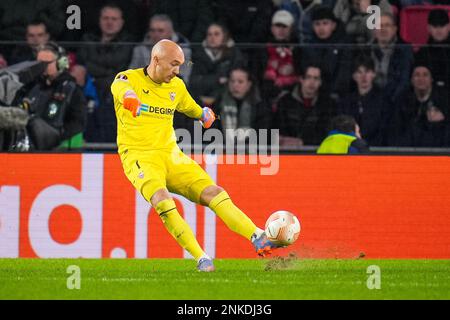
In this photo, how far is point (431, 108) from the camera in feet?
49.0

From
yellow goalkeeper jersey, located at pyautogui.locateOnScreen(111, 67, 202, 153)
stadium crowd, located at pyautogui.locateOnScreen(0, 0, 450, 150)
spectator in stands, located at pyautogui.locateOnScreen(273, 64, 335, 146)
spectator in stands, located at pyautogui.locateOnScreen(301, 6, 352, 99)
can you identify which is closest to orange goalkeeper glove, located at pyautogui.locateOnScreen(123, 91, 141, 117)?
yellow goalkeeper jersey, located at pyautogui.locateOnScreen(111, 67, 202, 153)

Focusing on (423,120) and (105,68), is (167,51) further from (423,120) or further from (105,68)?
(423,120)

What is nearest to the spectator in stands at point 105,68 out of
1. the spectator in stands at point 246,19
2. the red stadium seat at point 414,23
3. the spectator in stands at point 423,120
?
the spectator in stands at point 246,19

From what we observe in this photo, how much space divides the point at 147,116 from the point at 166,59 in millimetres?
686

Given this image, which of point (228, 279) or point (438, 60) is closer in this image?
point (228, 279)

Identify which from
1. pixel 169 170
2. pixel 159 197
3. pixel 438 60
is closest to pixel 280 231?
pixel 159 197

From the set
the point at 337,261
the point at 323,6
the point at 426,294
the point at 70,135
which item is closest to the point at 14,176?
the point at 70,135

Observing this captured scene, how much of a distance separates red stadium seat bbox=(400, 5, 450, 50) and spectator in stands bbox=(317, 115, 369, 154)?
2.29 meters

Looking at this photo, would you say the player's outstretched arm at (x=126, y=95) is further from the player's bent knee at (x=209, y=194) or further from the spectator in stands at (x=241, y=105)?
the spectator in stands at (x=241, y=105)

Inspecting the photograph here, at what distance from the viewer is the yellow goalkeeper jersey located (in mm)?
11773

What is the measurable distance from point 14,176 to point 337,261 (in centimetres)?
416

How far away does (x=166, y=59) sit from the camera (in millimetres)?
11516

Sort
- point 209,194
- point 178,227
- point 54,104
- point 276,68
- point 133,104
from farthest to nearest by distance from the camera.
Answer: point 276,68 → point 54,104 → point 209,194 → point 178,227 → point 133,104

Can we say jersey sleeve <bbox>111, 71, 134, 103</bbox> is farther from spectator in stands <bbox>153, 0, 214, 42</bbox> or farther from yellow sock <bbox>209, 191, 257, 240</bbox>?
spectator in stands <bbox>153, 0, 214, 42</bbox>
